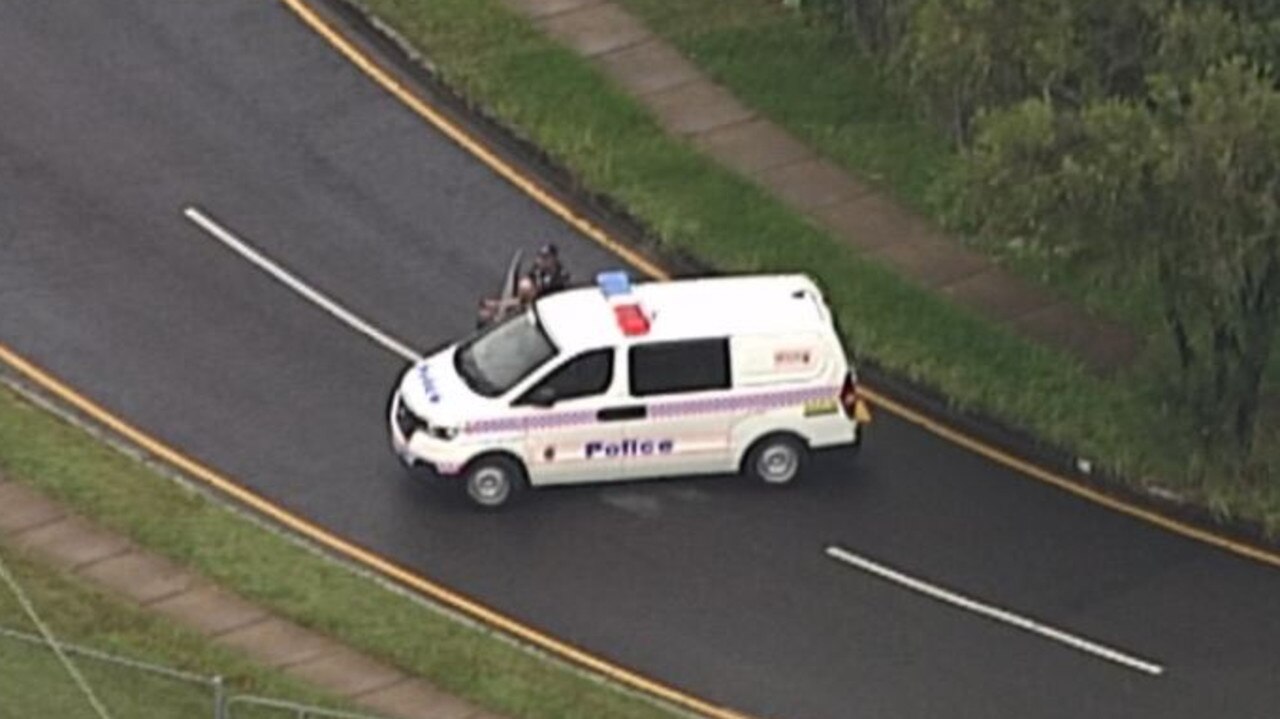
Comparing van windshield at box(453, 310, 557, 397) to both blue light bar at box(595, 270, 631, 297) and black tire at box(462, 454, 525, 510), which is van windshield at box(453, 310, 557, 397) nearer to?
black tire at box(462, 454, 525, 510)

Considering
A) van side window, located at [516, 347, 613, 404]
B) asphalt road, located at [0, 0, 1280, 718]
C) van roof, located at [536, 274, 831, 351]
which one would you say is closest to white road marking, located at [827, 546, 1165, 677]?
asphalt road, located at [0, 0, 1280, 718]

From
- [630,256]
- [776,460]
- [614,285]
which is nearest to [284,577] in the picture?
[614,285]

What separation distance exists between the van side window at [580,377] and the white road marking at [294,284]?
105 inches

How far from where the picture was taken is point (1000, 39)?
3180cm

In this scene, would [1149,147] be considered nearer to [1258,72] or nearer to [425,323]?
[1258,72]

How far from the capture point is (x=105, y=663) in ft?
96.0

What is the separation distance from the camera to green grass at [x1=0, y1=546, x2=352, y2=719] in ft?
93.7

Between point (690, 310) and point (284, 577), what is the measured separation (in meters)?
4.97

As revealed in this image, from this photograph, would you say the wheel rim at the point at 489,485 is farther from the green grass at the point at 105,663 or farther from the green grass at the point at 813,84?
the green grass at the point at 813,84

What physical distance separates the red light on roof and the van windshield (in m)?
0.73

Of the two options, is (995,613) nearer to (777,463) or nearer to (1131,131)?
(777,463)

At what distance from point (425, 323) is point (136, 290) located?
3.18 metres

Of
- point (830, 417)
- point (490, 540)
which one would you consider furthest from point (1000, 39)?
point (490, 540)

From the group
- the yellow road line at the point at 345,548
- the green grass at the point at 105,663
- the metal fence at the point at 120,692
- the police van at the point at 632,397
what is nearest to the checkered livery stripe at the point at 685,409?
the police van at the point at 632,397
